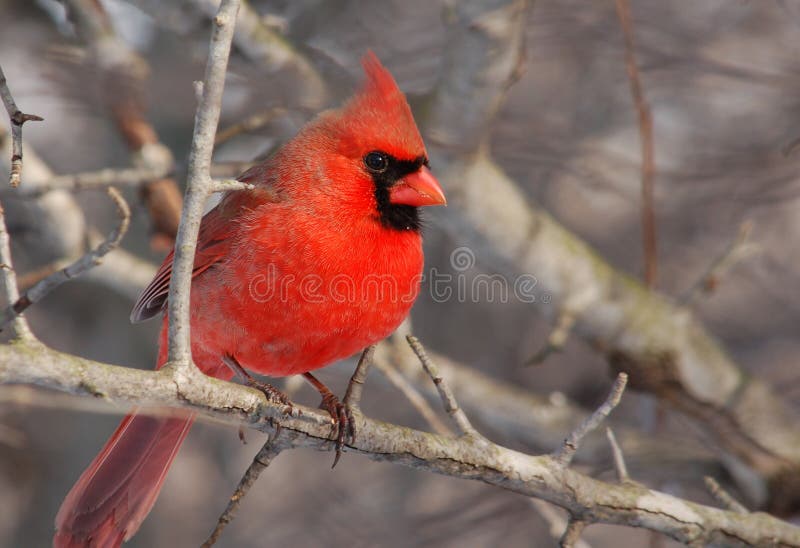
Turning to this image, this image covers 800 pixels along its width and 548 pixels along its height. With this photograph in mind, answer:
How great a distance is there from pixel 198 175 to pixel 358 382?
73 cm

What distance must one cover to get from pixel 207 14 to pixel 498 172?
1.13m

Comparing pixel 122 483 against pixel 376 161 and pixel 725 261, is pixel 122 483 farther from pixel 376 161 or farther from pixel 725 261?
pixel 725 261

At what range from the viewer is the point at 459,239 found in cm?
332

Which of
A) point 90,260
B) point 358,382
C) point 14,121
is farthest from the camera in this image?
point 358,382

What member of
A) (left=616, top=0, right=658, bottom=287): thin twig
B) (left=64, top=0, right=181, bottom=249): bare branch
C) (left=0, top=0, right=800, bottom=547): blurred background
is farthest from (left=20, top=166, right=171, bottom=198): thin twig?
(left=616, top=0, right=658, bottom=287): thin twig

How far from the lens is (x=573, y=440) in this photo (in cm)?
207

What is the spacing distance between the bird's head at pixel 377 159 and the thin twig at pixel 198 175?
692mm

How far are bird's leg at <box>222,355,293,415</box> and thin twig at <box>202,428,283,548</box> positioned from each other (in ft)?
0.21

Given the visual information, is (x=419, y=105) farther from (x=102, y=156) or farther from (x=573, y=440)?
(x=102, y=156)

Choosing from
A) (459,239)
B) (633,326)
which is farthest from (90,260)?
(633,326)

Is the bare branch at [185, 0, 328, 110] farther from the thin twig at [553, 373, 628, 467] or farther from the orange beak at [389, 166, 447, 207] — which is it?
the thin twig at [553, 373, 628, 467]

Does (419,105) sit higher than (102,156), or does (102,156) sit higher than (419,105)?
(419,105)

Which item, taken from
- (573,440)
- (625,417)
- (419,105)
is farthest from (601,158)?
(573,440)

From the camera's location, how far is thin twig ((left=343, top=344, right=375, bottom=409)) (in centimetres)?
210
